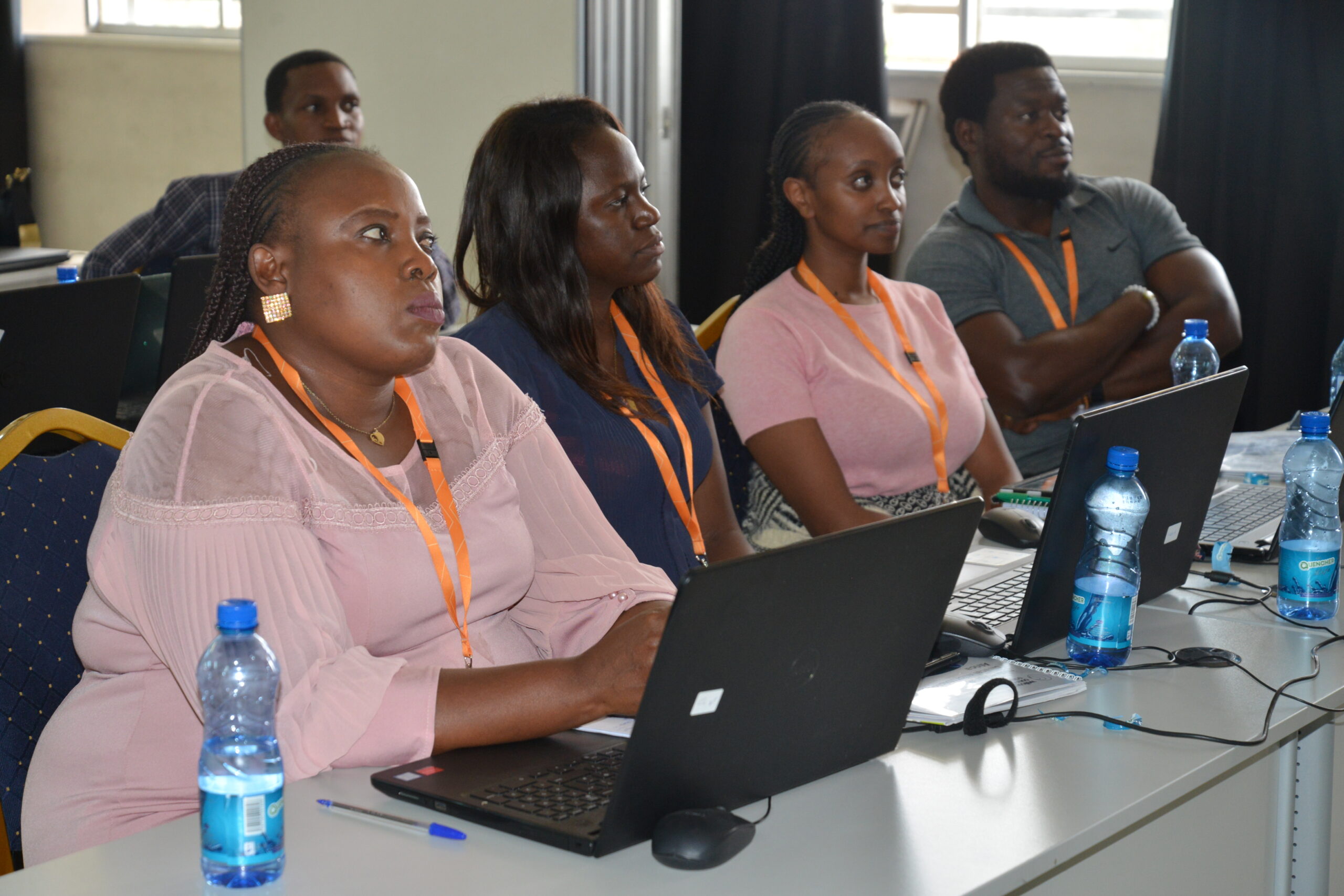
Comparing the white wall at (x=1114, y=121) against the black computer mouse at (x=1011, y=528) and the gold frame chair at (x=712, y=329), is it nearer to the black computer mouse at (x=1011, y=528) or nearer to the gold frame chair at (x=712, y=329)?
the gold frame chair at (x=712, y=329)

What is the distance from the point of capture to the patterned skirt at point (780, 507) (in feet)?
8.73

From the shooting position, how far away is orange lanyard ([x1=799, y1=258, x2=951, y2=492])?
2697 mm

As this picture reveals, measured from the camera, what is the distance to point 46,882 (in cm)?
109

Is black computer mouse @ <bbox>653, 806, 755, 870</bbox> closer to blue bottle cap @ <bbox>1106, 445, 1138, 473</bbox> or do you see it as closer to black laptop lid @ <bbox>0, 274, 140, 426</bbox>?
blue bottle cap @ <bbox>1106, 445, 1138, 473</bbox>

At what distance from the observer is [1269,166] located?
3990 mm

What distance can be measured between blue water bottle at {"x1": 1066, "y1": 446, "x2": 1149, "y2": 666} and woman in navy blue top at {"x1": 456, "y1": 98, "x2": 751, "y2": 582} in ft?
2.05

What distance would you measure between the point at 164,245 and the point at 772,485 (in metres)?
2.31

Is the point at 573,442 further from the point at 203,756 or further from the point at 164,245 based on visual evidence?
the point at 164,245

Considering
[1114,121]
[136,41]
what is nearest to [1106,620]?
[1114,121]

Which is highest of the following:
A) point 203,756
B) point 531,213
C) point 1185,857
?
point 531,213

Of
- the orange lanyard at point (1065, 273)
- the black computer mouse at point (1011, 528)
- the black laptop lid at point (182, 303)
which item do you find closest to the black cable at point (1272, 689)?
the black computer mouse at point (1011, 528)

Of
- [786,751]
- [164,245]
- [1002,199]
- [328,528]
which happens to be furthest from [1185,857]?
[164,245]

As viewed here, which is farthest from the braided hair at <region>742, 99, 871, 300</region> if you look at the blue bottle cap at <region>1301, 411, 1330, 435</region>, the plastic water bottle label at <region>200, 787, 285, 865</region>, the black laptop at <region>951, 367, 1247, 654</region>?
the plastic water bottle label at <region>200, 787, 285, 865</region>

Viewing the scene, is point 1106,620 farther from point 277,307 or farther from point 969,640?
point 277,307
